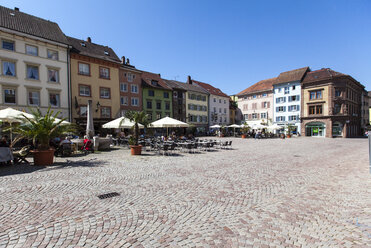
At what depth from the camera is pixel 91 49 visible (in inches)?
1272

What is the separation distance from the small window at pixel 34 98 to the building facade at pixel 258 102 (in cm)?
4565

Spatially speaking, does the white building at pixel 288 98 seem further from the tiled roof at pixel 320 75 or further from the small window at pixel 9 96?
the small window at pixel 9 96

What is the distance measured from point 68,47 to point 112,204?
94.6 ft

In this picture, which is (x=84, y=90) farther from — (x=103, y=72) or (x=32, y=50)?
(x=32, y=50)

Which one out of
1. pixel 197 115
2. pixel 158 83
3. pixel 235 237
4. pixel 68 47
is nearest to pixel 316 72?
pixel 197 115

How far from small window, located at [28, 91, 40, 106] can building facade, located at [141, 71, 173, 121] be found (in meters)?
16.8

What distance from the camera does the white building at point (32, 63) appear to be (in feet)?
73.8

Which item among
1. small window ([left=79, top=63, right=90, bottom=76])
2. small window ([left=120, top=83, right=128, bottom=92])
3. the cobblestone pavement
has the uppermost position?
small window ([left=79, top=63, right=90, bottom=76])

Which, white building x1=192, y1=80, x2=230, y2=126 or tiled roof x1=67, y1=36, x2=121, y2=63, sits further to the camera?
white building x1=192, y1=80, x2=230, y2=126

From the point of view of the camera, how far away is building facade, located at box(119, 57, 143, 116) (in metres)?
33.8

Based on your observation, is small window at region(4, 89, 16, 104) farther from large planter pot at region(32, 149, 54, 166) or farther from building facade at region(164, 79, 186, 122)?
building facade at region(164, 79, 186, 122)

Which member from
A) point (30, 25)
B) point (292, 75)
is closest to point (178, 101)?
point (30, 25)

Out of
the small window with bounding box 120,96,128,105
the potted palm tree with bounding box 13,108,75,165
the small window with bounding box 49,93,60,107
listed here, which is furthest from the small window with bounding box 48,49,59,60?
the potted palm tree with bounding box 13,108,75,165

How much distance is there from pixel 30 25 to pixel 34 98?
9379 mm
